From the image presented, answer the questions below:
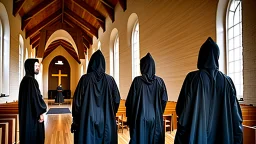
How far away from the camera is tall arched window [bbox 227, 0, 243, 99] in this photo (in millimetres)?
5137

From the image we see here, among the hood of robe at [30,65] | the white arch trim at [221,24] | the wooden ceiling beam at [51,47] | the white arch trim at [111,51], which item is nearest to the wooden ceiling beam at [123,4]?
the white arch trim at [111,51]

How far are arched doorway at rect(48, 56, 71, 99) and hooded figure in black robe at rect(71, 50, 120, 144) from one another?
2438 cm

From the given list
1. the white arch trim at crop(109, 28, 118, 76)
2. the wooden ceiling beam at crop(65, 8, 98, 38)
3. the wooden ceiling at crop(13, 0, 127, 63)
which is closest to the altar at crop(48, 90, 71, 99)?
the wooden ceiling at crop(13, 0, 127, 63)

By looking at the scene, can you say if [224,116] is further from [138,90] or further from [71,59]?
[71,59]

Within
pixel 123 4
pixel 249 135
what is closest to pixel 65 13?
pixel 123 4

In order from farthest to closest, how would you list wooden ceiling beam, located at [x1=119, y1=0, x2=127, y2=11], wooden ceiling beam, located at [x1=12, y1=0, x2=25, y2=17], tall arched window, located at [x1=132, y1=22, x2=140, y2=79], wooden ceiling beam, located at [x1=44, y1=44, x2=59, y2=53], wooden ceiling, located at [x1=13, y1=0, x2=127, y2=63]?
wooden ceiling beam, located at [x1=44, y1=44, x2=59, y2=53] < wooden ceiling, located at [x1=13, y1=0, x2=127, y2=63] < wooden ceiling beam, located at [x1=119, y1=0, x2=127, y2=11] < wooden ceiling beam, located at [x1=12, y1=0, x2=25, y2=17] < tall arched window, located at [x1=132, y1=22, x2=140, y2=79]

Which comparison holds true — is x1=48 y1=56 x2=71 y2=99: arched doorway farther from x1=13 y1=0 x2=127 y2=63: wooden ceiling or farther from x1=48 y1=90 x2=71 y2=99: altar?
x1=13 y1=0 x2=127 y2=63: wooden ceiling

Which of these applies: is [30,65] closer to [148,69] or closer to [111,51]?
[148,69]

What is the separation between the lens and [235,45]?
5312 mm

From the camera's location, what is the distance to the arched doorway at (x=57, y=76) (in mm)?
27109

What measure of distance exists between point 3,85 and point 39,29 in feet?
20.7

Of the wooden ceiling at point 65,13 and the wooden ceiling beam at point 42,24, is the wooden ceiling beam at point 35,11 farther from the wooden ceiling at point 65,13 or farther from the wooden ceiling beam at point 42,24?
the wooden ceiling beam at point 42,24

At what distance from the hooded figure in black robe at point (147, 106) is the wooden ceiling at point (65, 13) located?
7.81 meters

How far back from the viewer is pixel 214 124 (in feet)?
8.21
